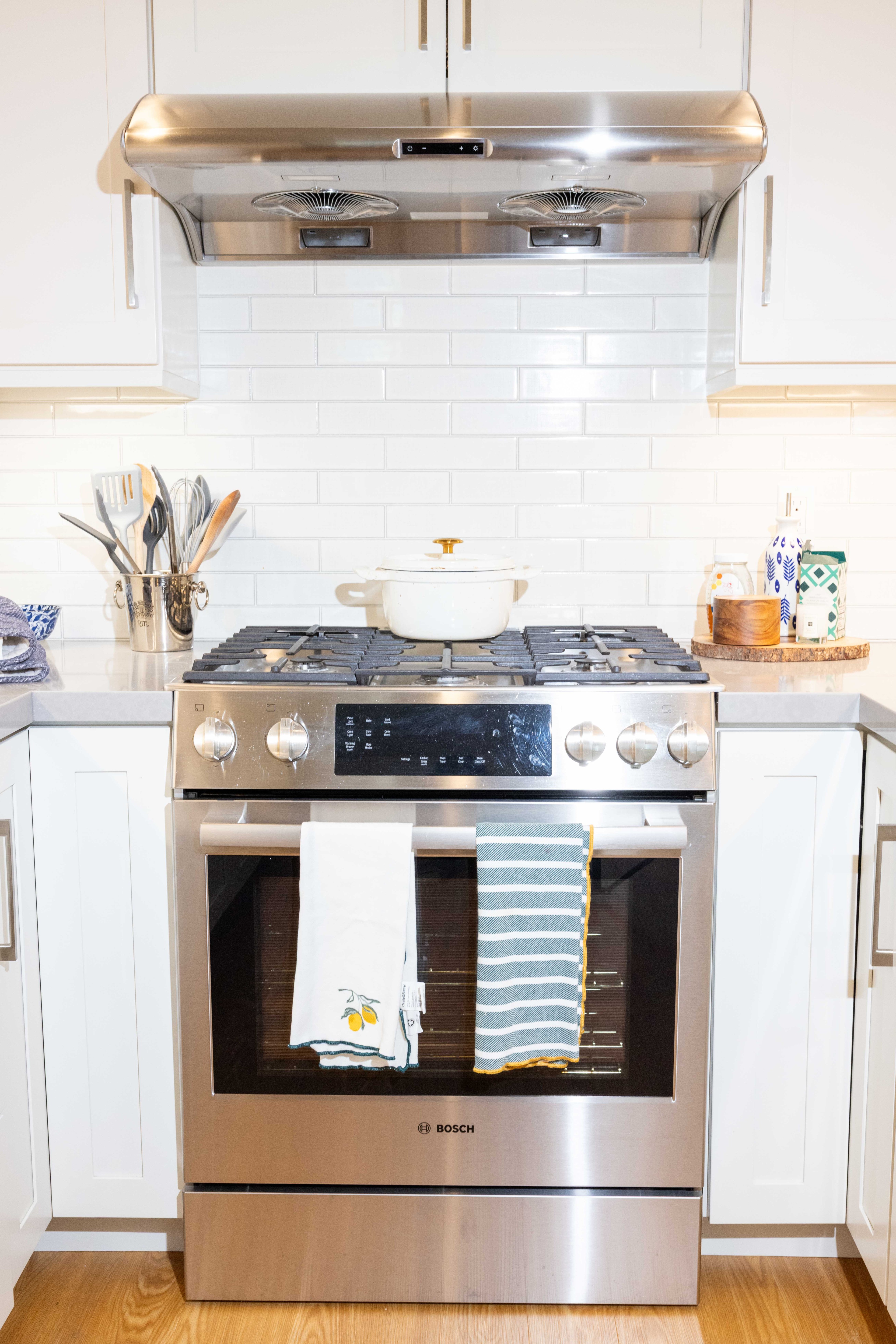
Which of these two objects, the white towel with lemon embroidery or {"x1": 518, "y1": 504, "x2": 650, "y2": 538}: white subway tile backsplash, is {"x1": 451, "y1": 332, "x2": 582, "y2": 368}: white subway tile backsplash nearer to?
{"x1": 518, "y1": 504, "x2": 650, "y2": 538}: white subway tile backsplash

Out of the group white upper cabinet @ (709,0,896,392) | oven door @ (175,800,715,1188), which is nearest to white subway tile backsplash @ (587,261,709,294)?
white upper cabinet @ (709,0,896,392)

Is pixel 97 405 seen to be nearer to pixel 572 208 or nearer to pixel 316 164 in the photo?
pixel 316 164

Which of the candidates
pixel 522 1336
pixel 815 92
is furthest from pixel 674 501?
pixel 522 1336

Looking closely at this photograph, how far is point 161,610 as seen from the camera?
80.9 inches

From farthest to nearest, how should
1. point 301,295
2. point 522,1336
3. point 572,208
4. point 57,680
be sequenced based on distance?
point 301,295
point 572,208
point 57,680
point 522,1336

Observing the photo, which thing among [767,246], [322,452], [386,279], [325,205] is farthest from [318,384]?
[767,246]

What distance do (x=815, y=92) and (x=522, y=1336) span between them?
6.89 feet

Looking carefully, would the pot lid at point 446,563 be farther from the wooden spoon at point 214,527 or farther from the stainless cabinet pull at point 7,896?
the stainless cabinet pull at point 7,896

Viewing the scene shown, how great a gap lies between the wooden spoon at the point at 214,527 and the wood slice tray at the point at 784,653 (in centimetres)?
94

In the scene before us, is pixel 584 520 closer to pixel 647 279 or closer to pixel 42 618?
pixel 647 279

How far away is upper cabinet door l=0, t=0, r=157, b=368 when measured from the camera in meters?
1.87

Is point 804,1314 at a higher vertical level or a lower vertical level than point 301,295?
lower

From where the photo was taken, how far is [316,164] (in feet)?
5.84

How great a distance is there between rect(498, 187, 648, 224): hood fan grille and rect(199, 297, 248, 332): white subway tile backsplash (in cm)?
57
